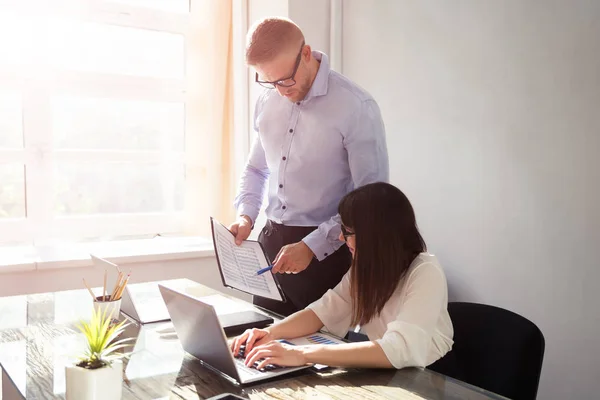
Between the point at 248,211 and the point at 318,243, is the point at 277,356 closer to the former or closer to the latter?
the point at 318,243

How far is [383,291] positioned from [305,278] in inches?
23.2

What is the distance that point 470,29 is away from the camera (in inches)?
108

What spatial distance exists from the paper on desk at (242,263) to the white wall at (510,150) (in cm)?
116

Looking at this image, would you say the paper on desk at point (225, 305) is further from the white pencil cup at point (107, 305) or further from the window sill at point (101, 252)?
the window sill at point (101, 252)

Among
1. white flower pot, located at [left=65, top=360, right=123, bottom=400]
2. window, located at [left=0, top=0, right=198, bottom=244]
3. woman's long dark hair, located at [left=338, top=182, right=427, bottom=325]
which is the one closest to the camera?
white flower pot, located at [left=65, top=360, right=123, bottom=400]

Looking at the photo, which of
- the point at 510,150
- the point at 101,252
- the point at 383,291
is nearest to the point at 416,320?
the point at 383,291

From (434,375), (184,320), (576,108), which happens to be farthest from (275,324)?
(576,108)

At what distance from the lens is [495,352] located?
1.62 meters

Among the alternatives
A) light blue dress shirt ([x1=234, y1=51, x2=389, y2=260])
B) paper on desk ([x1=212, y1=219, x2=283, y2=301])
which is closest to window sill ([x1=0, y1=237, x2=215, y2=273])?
light blue dress shirt ([x1=234, y1=51, x2=389, y2=260])

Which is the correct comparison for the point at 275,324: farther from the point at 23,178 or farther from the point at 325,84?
the point at 23,178

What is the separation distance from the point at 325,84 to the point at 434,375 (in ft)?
3.66

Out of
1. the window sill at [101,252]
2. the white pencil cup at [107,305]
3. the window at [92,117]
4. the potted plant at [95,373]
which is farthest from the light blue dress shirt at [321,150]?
the window at [92,117]

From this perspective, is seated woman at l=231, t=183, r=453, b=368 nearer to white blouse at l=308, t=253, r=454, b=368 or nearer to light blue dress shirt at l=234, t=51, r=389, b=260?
white blouse at l=308, t=253, r=454, b=368

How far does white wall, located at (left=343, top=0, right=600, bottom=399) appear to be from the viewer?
230 centimetres
